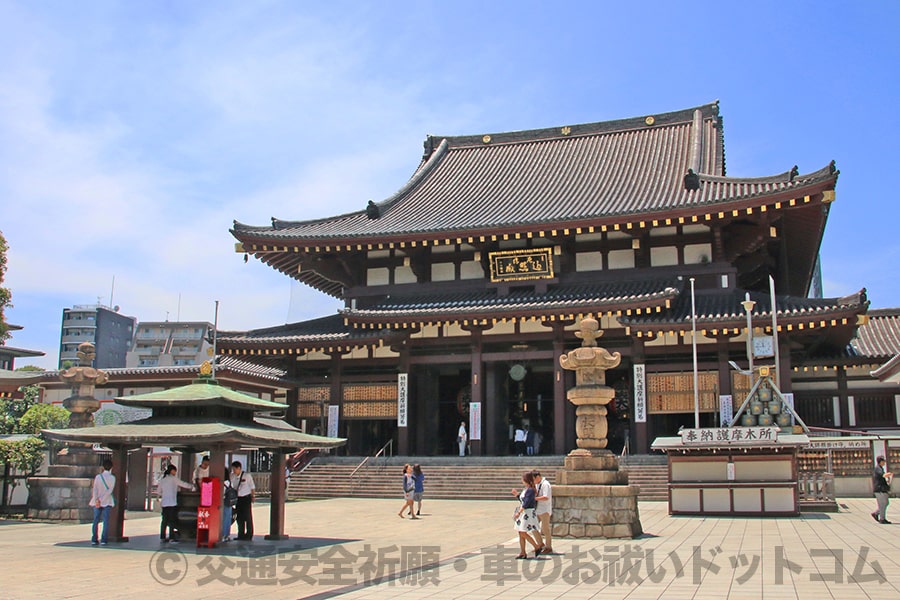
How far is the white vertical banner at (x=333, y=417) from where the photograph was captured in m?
33.2

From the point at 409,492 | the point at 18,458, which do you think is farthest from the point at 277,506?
the point at 18,458

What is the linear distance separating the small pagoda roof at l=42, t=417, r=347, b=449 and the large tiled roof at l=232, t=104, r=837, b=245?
1789 centimetres

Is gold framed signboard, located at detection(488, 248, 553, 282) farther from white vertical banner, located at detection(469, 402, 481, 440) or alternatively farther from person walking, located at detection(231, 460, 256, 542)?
person walking, located at detection(231, 460, 256, 542)

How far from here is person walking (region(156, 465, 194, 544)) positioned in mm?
16297

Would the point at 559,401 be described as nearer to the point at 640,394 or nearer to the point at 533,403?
the point at 640,394

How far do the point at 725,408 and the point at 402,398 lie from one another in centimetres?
1198

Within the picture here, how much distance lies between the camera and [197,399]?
54.2ft

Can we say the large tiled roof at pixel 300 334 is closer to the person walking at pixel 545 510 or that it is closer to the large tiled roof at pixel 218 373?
the large tiled roof at pixel 218 373

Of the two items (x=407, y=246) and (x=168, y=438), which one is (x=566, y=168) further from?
(x=168, y=438)

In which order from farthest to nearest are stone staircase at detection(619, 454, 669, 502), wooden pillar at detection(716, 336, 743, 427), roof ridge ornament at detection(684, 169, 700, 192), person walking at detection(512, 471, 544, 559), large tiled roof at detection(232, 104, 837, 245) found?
roof ridge ornament at detection(684, 169, 700, 192) → large tiled roof at detection(232, 104, 837, 245) → wooden pillar at detection(716, 336, 743, 427) → stone staircase at detection(619, 454, 669, 502) → person walking at detection(512, 471, 544, 559)

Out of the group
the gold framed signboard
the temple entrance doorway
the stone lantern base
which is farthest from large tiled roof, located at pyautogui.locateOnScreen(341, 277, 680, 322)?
the stone lantern base

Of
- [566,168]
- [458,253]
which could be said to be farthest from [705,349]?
[566,168]

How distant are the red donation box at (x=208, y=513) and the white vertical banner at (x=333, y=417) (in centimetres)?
1760

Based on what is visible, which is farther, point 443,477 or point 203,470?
point 443,477
